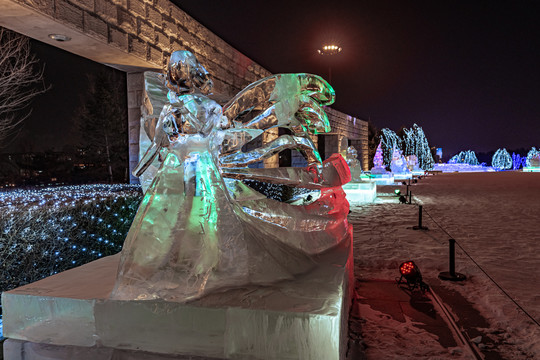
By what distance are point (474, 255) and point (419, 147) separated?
127 ft

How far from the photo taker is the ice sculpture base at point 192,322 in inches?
65.8

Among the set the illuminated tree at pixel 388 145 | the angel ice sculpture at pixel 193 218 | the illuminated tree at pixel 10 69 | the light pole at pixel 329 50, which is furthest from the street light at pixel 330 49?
the illuminated tree at pixel 388 145

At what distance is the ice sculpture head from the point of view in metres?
1.93

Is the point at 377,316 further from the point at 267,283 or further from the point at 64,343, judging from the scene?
the point at 64,343

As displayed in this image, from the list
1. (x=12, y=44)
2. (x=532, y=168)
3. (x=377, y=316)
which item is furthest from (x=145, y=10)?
(x=532, y=168)

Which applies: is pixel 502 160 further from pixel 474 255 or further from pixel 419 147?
pixel 474 255

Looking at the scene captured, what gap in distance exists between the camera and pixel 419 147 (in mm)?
40875

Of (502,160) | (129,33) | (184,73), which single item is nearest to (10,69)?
(129,33)

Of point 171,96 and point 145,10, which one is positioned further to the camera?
point 145,10

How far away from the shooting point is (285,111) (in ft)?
8.46

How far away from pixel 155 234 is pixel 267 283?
68 cm

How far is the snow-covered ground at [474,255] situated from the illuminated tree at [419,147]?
103 ft

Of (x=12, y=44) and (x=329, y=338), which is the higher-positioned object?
(x=12, y=44)

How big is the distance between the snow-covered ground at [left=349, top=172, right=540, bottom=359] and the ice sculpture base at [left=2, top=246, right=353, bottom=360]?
1.21 m
